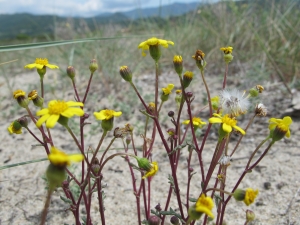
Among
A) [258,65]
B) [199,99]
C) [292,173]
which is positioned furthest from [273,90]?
[292,173]

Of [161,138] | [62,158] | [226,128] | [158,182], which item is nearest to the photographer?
[62,158]

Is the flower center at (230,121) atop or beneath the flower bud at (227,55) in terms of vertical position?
beneath

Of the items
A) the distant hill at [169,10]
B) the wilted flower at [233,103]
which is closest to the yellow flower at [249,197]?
the wilted flower at [233,103]

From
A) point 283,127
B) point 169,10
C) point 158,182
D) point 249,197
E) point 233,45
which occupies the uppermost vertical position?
point 169,10

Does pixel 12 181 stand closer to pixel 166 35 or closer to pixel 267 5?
pixel 166 35

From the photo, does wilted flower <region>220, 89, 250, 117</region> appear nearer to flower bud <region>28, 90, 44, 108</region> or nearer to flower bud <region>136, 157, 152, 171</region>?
flower bud <region>136, 157, 152, 171</region>

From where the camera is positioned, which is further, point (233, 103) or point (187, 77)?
point (233, 103)

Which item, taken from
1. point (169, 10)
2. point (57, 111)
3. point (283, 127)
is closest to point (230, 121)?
point (283, 127)

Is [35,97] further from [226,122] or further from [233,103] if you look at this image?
[233,103]

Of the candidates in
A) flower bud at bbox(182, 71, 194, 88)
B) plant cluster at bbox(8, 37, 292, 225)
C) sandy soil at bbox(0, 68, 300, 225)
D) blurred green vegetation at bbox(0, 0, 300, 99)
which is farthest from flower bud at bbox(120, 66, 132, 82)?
blurred green vegetation at bbox(0, 0, 300, 99)

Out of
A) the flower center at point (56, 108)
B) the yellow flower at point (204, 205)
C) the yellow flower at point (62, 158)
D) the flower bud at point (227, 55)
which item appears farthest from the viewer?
the flower bud at point (227, 55)

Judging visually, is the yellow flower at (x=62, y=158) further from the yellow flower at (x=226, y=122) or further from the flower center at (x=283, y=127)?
the flower center at (x=283, y=127)
